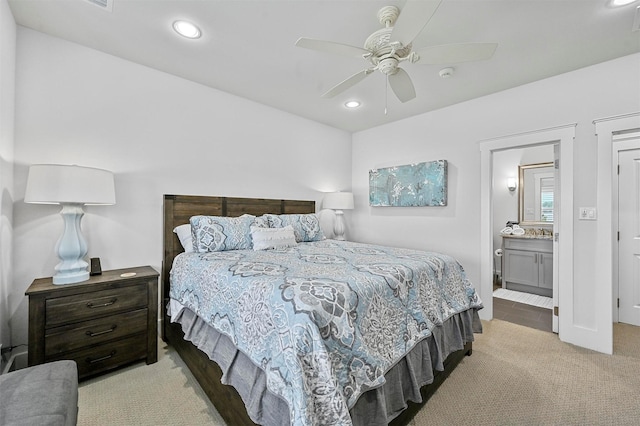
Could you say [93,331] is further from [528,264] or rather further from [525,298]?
[528,264]

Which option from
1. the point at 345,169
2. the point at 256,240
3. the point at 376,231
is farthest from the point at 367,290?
the point at 345,169

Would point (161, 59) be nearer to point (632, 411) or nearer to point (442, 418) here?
point (442, 418)

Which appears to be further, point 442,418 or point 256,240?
point 256,240

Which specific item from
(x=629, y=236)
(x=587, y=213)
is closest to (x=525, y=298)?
(x=629, y=236)

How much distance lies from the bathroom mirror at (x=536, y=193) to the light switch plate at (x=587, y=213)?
2.11 meters

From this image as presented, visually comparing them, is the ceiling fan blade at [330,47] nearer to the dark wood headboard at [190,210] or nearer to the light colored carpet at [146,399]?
the dark wood headboard at [190,210]

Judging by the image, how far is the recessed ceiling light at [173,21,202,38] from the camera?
2.02 metres

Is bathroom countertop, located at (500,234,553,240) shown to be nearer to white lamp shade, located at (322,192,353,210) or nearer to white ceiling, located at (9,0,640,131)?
white ceiling, located at (9,0,640,131)

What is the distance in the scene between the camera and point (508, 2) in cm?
178

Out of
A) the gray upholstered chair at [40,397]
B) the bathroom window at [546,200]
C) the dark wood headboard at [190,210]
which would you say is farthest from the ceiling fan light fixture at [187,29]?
the bathroom window at [546,200]

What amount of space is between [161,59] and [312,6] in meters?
1.56

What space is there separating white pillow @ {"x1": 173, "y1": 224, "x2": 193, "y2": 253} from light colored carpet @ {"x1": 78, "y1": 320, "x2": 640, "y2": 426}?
0.92 metres

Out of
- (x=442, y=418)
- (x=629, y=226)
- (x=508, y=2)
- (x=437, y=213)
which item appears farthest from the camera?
(x=437, y=213)

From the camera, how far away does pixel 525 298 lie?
156 inches
